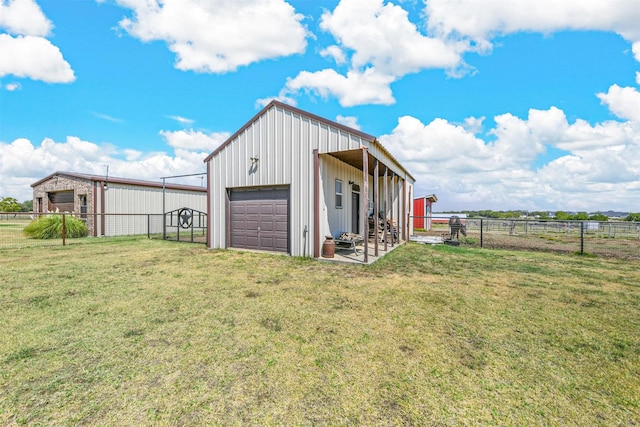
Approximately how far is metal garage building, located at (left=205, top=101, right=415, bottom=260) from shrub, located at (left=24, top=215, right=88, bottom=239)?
27.9 ft

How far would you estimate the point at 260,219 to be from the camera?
362 inches

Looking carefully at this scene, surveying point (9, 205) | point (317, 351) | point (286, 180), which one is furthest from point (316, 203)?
point (9, 205)

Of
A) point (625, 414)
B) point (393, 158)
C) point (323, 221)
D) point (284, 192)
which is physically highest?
point (393, 158)

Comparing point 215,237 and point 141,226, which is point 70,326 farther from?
point 141,226

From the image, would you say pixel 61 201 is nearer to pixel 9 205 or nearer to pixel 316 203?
pixel 316 203

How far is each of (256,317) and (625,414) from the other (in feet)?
11.2

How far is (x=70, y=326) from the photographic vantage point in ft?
10.8

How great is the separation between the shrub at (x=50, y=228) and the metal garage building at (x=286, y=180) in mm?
8514

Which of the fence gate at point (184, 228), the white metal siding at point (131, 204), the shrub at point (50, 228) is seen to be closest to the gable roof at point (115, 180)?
the white metal siding at point (131, 204)

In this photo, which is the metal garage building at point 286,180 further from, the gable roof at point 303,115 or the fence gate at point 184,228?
the fence gate at point 184,228

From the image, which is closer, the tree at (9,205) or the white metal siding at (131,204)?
the white metal siding at (131,204)

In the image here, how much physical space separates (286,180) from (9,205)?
4475 centimetres

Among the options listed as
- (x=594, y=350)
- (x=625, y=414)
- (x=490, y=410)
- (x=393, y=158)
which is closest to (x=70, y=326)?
(x=490, y=410)

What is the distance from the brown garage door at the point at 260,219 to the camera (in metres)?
8.70
